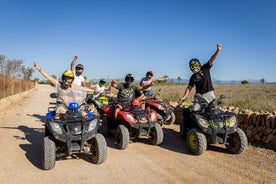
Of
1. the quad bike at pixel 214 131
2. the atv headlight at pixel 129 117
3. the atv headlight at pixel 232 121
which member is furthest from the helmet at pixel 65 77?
the atv headlight at pixel 232 121

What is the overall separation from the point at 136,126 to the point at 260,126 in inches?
135

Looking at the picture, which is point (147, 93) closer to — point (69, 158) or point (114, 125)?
point (114, 125)

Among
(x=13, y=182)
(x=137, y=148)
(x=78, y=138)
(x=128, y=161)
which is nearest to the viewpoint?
(x=13, y=182)

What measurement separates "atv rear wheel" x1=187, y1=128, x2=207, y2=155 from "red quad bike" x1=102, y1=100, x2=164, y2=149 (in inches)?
39.2

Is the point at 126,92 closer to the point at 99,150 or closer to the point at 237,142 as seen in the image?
the point at 99,150

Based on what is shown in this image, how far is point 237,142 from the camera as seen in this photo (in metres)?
7.05

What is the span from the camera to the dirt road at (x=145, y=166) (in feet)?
17.5

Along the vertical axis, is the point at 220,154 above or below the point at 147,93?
below

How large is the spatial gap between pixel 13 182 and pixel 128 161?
2.40m

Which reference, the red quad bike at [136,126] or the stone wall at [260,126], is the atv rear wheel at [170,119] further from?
the red quad bike at [136,126]

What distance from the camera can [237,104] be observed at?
12.7m

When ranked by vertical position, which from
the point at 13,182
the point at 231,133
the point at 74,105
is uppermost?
the point at 74,105

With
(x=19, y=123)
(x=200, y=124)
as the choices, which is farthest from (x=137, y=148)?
(x=19, y=123)

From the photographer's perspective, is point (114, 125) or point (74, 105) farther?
point (114, 125)
